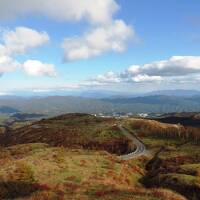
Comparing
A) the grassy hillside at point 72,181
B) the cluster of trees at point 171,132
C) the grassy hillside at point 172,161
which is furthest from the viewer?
the cluster of trees at point 171,132

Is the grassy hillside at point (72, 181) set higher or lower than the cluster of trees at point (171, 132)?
higher

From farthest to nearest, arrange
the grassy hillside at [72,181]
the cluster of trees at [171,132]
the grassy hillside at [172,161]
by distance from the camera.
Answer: the cluster of trees at [171,132], the grassy hillside at [172,161], the grassy hillside at [72,181]

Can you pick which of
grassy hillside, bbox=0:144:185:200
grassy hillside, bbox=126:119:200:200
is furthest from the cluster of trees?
grassy hillside, bbox=0:144:185:200

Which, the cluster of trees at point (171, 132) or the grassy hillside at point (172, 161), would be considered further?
the cluster of trees at point (171, 132)

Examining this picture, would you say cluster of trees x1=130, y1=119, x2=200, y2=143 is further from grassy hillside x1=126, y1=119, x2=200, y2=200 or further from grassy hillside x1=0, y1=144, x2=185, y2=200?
grassy hillside x1=0, y1=144, x2=185, y2=200

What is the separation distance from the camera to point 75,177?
53.9 metres

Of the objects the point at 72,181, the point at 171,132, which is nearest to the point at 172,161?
the point at 72,181

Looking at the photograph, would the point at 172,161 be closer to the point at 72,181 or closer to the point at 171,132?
the point at 72,181

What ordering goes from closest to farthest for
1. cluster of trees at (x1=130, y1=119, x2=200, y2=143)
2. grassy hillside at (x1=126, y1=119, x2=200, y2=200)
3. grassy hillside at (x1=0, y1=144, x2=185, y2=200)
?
grassy hillside at (x1=0, y1=144, x2=185, y2=200), grassy hillside at (x1=126, y1=119, x2=200, y2=200), cluster of trees at (x1=130, y1=119, x2=200, y2=143)

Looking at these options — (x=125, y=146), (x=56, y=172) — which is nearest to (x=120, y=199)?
(x=56, y=172)

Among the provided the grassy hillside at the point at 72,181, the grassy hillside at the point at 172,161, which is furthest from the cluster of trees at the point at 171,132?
the grassy hillside at the point at 72,181

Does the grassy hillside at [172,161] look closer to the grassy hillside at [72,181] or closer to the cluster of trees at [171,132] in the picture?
the cluster of trees at [171,132]

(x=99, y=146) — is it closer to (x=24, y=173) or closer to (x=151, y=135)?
(x=151, y=135)

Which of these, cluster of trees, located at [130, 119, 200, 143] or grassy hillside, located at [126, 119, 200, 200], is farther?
cluster of trees, located at [130, 119, 200, 143]
